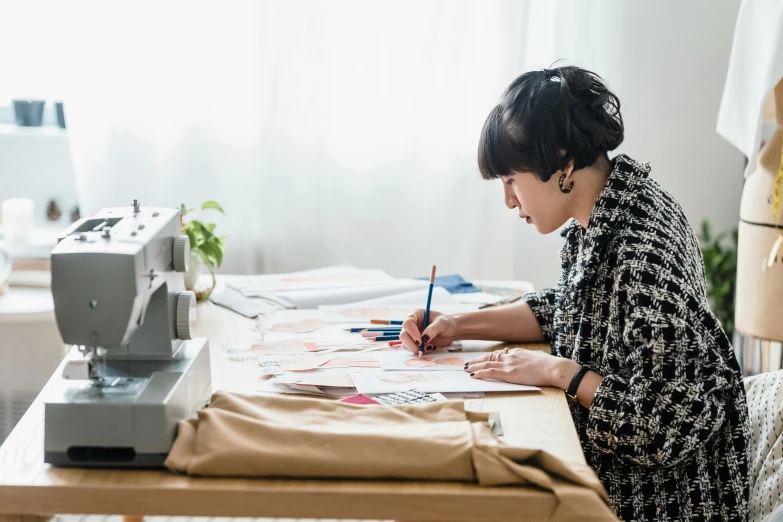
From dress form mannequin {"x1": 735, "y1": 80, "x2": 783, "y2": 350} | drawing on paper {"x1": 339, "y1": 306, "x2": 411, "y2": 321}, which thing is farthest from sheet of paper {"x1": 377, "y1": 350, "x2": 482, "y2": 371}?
dress form mannequin {"x1": 735, "y1": 80, "x2": 783, "y2": 350}

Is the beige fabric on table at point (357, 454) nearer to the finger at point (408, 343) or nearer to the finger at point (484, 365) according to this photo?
the finger at point (484, 365)

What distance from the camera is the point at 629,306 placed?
1.35 m

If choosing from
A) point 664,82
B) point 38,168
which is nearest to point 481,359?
point 664,82

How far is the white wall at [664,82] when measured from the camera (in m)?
2.67

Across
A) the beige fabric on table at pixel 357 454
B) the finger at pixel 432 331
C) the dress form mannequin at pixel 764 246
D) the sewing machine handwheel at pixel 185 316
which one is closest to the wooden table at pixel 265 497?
the beige fabric on table at pixel 357 454

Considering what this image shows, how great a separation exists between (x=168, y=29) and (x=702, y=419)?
1914 mm

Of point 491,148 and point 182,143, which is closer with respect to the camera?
point 491,148

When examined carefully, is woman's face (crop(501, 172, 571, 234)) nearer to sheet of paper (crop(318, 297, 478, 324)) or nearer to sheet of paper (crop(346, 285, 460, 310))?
sheet of paper (crop(318, 297, 478, 324))

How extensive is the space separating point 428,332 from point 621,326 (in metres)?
0.35

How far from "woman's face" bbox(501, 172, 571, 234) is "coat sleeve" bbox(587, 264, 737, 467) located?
243mm

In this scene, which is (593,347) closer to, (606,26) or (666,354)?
(666,354)

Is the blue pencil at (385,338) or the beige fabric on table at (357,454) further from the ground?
the beige fabric on table at (357,454)

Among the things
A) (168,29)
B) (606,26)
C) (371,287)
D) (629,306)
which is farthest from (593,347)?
(168,29)

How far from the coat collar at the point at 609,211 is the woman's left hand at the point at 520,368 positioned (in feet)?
0.46
